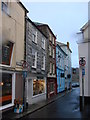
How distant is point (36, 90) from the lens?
18000mm

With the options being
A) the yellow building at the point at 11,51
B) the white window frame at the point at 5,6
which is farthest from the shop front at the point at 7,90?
the white window frame at the point at 5,6

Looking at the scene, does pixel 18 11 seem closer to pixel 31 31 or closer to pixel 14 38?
pixel 14 38

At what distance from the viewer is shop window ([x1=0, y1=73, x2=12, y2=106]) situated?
10.8 m

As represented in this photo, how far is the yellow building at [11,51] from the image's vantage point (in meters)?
11.0

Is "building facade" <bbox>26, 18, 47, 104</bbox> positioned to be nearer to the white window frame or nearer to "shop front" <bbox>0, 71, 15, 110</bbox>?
"shop front" <bbox>0, 71, 15, 110</bbox>

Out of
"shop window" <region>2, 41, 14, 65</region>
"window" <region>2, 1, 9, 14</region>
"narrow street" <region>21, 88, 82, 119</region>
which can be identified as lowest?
"narrow street" <region>21, 88, 82, 119</region>

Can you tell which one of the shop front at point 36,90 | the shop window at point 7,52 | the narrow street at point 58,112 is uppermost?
the shop window at point 7,52

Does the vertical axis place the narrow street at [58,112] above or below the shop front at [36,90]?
below

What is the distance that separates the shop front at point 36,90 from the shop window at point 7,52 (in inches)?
193

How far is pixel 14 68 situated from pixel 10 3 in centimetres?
417

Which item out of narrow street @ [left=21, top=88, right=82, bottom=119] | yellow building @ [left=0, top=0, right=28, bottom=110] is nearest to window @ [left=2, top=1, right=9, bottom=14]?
yellow building @ [left=0, top=0, right=28, bottom=110]

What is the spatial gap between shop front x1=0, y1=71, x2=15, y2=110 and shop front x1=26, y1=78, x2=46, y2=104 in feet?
13.3

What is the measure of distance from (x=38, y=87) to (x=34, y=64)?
2.73 metres

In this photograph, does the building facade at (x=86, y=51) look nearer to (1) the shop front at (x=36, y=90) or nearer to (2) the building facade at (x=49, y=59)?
(1) the shop front at (x=36, y=90)
